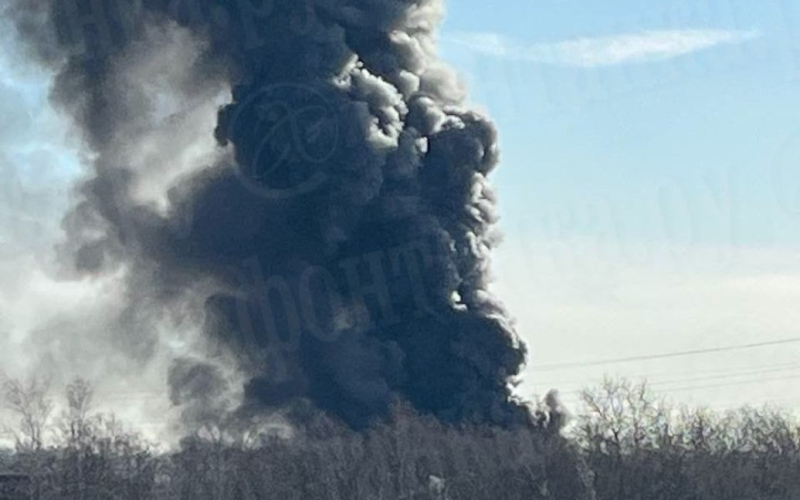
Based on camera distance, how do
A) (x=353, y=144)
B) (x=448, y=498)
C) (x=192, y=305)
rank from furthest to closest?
(x=192, y=305) → (x=353, y=144) → (x=448, y=498)

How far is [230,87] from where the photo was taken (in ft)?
238

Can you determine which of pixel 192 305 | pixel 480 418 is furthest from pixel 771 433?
pixel 192 305

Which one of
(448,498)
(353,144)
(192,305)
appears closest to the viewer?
(448,498)

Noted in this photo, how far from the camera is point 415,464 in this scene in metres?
63.7

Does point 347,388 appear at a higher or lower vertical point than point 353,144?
lower

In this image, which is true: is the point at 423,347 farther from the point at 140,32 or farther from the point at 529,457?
the point at 140,32

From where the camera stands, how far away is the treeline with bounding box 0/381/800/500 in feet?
201

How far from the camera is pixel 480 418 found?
67.9m

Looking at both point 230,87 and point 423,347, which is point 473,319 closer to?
point 423,347

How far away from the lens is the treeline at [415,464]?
2411 inches

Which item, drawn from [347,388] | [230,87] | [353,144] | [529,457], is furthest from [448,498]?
[230,87]

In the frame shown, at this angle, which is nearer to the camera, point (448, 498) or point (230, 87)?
point (448, 498)

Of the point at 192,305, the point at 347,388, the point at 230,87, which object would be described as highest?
the point at 230,87

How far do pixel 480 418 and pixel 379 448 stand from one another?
5.24 m
